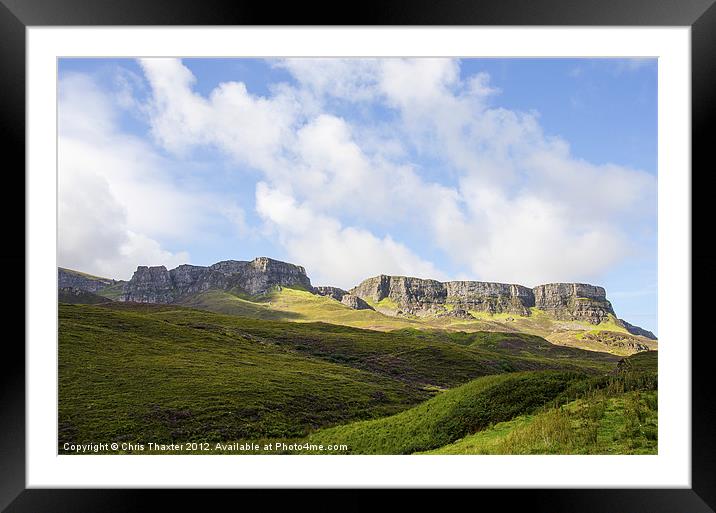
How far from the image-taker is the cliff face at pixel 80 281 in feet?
18.2

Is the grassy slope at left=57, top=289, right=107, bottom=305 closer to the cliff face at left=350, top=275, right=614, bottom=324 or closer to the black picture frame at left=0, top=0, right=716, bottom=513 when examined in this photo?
the cliff face at left=350, top=275, right=614, bottom=324

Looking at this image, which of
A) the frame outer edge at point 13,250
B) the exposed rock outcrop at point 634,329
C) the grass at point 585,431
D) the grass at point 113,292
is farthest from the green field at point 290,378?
the frame outer edge at point 13,250

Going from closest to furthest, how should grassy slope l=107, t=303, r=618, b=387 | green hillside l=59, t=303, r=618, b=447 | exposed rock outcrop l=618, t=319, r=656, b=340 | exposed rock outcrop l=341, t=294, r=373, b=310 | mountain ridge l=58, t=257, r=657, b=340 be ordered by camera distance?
green hillside l=59, t=303, r=618, b=447 < exposed rock outcrop l=618, t=319, r=656, b=340 < mountain ridge l=58, t=257, r=657, b=340 < grassy slope l=107, t=303, r=618, b=387 < exposed rock outcrop l=341, t=294, r=373, b=310

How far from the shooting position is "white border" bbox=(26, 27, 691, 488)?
1.93m

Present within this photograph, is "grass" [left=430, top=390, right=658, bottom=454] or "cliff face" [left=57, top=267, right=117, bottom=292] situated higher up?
"cliff face" [left=57, top=267, right=117, bottom=292]

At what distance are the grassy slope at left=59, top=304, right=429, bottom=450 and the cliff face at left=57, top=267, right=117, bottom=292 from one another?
0.37 metres

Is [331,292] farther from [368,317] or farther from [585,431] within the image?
[585,431]

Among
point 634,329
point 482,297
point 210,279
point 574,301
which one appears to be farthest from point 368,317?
point 634,329

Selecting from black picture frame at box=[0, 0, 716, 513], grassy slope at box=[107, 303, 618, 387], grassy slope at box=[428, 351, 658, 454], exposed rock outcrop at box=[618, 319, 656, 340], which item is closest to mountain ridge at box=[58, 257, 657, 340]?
exposed rock outcrop at box=[618, 319, 656, 340]

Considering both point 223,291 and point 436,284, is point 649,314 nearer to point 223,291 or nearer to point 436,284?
point 436,284

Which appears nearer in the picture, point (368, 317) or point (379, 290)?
point (379, 290)
